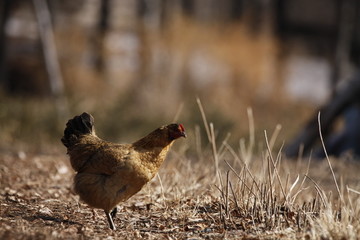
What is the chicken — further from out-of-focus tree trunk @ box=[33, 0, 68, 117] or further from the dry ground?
out-of-focus tree trunk @ box=[33, 0, 68, 117]

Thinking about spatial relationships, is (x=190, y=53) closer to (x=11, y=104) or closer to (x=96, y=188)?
(x=11, y=104)

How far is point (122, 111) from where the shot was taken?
14.7 m

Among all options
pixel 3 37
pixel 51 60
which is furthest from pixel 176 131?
pixel 3 37

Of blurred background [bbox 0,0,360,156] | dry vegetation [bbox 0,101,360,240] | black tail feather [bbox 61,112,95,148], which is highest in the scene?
blurred background [bbox 0,0,360,156]

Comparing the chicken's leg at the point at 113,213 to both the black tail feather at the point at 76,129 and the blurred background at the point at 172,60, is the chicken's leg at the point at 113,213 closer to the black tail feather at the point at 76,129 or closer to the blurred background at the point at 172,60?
the black tail feather at the point at 76,129

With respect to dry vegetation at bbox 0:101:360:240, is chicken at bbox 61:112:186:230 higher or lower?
higher

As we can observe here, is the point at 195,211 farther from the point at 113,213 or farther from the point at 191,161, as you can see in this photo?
the point at 191,161

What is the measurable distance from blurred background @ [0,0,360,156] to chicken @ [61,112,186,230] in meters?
8.87

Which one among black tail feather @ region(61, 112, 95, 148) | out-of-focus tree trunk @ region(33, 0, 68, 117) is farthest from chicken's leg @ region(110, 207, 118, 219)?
out-of-focus tree trunk @ region(33, 0, 68, 117)

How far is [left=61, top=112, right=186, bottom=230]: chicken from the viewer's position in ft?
14.1

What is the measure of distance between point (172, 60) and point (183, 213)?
15193 millimetres

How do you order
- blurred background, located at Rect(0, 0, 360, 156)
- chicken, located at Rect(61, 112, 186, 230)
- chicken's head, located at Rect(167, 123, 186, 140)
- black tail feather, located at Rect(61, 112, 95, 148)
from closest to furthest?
chicken, located at Rect(61, 112, 186, 230)
chicken's head, located at Rect(167, 123, 186, 140)
black tail feather, located at Rect(61, 112, 95, 148)
blurred background, located at Rect(0, 0, 360, 156)

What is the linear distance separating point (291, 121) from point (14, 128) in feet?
31.9

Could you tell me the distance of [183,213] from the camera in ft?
15.2
